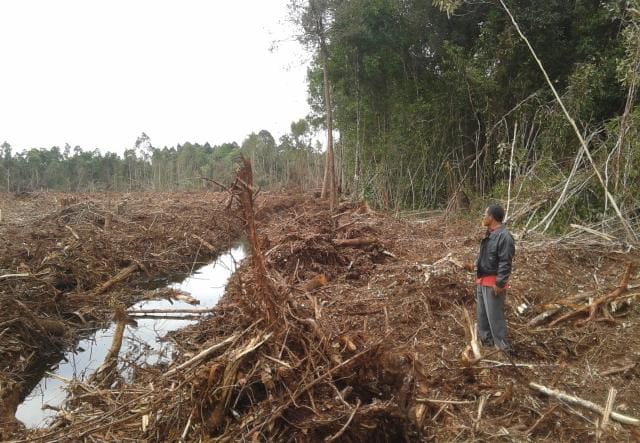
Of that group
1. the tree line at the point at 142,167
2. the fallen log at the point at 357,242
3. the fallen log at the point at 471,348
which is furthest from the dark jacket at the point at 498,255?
the tree line at the point at 142,167

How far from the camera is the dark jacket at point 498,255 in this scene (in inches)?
150

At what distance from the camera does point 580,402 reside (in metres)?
3.01

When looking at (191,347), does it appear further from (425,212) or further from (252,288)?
(425,212)

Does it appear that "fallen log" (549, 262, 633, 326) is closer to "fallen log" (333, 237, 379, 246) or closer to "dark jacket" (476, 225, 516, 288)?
"dark jacket" (476, 225, 516, 288)

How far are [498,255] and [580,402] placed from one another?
1357mm

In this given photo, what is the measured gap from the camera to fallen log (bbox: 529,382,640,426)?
2809mm

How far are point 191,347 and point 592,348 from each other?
407 centimetres

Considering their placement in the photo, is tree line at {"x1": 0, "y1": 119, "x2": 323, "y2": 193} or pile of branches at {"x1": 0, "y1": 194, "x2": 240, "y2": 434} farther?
tree line at {"x1": 0, "y1": 119, "x2": 323, "y2": 193}

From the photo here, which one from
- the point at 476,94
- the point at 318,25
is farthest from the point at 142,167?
the point at 476,94

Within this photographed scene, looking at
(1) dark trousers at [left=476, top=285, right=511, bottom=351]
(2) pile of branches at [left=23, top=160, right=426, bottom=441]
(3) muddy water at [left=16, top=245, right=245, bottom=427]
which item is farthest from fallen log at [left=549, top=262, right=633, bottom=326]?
(3) muddy water at [left=16, top=245, right=245, bottom=427]

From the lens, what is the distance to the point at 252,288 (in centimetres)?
368

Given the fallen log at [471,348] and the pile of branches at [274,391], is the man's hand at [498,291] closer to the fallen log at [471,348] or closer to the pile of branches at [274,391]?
the fallen log at [471,348]

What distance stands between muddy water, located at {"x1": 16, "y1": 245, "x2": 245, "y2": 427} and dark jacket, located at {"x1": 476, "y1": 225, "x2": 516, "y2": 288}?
241 cm

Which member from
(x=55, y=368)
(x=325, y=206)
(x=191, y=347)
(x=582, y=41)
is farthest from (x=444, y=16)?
(x=55, y=368)
